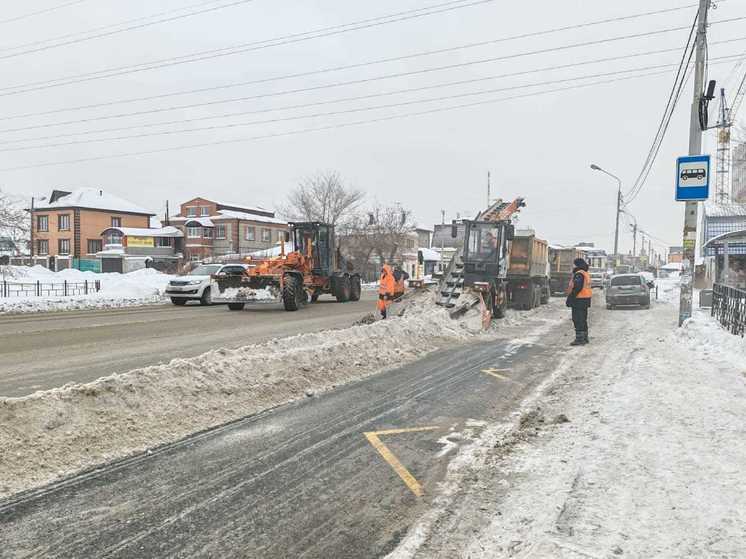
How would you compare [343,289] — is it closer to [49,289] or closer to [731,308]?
[731,308]

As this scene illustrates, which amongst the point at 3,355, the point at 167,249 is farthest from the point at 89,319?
the point at 167,249

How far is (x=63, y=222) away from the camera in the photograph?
64312 mm

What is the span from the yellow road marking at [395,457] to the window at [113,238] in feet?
211

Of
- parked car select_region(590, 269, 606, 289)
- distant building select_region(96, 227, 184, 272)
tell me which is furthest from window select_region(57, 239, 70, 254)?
parked car select_region(590, 269, 606, 289)

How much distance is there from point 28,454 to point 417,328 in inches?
312

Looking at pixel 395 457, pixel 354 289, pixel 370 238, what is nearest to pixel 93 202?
pixel 370 238

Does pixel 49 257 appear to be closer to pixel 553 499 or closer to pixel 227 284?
pixel 227 284

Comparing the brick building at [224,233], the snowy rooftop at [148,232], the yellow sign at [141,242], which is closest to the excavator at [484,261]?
the brick building at [224,233]

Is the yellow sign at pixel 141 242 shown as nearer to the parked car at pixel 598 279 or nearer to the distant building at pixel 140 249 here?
the distant building at pixel 140 249

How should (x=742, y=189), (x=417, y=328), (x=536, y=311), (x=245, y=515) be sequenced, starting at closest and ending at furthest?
(x=245, y=515)
(x=417, y=328)
(x=536, y=311)
(x=742, y=189)

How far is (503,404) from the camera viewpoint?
21.7 ft

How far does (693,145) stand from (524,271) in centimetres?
791

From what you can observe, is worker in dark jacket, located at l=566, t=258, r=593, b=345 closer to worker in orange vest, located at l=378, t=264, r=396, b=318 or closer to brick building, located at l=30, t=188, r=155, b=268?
worker in orange vest, located at l=378, t=264, r=396, b=318

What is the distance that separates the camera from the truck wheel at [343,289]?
2273 cm
